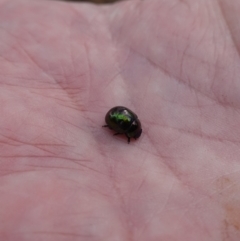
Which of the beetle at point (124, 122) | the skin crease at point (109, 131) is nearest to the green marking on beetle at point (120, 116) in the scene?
the beetle at point (124, 122)

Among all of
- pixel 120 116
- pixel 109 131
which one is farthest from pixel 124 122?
pixel 109 131

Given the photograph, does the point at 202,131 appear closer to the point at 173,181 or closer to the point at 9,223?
the point at 173,181

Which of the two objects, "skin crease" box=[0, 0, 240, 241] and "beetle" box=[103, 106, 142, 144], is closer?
"skin crease" box=[0, 0, 240, 241]

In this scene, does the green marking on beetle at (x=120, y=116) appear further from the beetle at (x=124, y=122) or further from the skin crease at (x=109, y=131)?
the skin crease at (x=109, y=131)

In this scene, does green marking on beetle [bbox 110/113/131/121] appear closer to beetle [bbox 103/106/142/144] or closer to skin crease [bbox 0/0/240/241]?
beetle [bbox 103/106/142/144]

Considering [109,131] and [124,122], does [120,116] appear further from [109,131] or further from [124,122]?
[109,131]

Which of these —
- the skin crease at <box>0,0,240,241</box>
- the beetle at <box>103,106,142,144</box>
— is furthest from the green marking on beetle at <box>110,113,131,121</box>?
the skin crease at <box>0,0,240,241</box>
